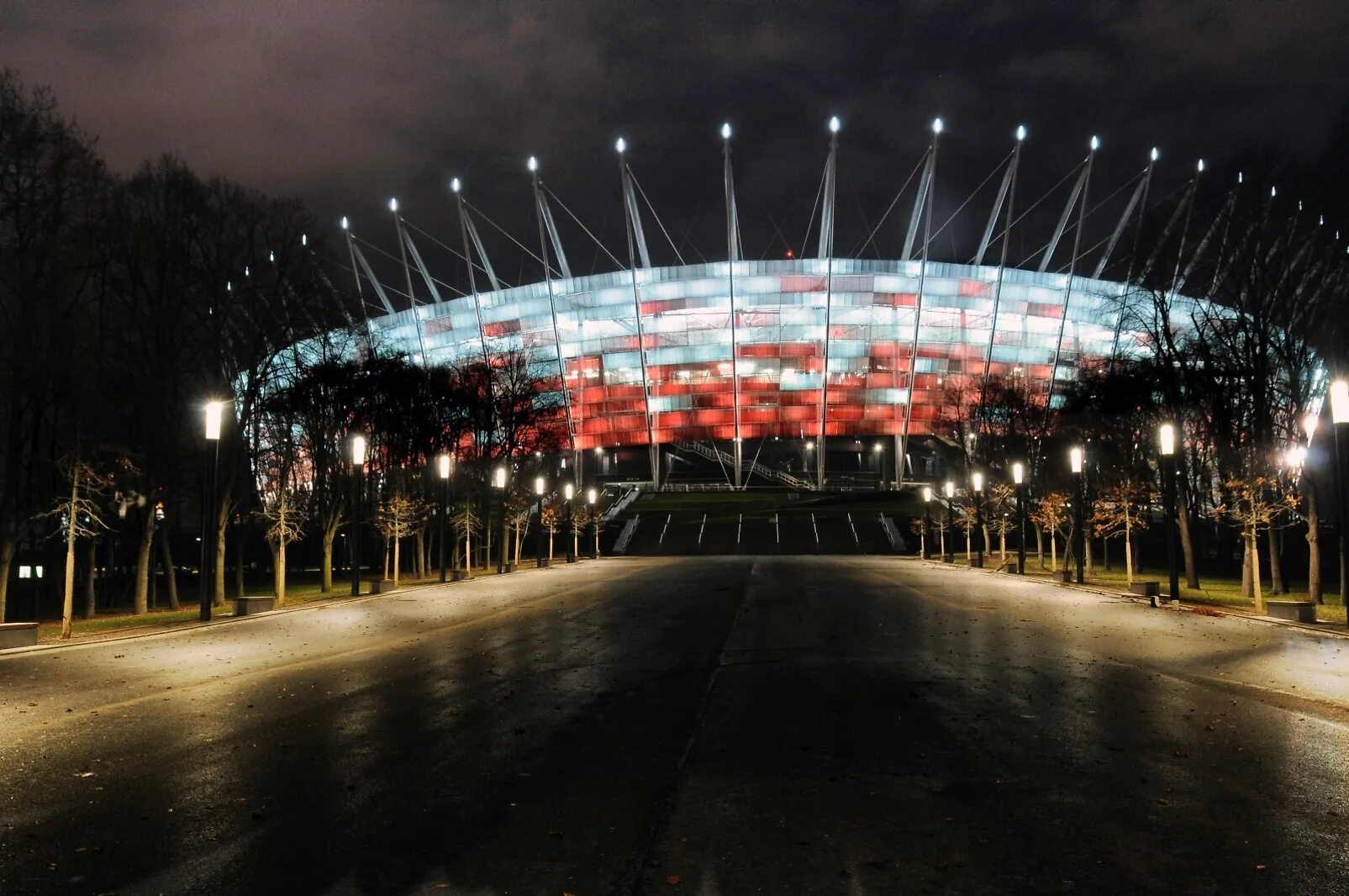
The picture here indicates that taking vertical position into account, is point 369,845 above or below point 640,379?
below

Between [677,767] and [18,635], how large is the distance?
15520 millimetres

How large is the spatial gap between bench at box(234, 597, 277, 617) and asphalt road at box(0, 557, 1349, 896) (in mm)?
6235

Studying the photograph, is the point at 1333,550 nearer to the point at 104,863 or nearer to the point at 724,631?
the point at 724,631

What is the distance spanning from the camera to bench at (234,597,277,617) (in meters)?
24.4

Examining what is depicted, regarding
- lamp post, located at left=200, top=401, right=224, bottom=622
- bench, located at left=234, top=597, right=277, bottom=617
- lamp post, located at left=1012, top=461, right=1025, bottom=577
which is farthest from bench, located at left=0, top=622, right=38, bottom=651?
lamp post, located at left=1012, top=461, right=1025, bottom=577

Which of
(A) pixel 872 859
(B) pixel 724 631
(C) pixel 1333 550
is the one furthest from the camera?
(C) pixel 1333 550

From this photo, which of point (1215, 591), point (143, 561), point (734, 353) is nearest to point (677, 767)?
point (143, 561)

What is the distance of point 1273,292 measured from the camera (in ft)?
96.0

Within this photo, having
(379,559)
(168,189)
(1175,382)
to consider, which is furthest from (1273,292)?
(379,559)

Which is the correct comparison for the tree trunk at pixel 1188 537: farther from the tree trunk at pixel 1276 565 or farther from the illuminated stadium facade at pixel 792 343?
A: the illuminated stadium facade at pixel 792 343

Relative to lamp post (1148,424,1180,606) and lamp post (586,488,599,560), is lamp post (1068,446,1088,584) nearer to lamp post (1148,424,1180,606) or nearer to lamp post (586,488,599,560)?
lamp post (1148,424,1180,606)

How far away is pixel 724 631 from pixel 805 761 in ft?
37.5

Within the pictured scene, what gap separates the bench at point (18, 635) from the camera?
17.9 m

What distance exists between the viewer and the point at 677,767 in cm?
868
